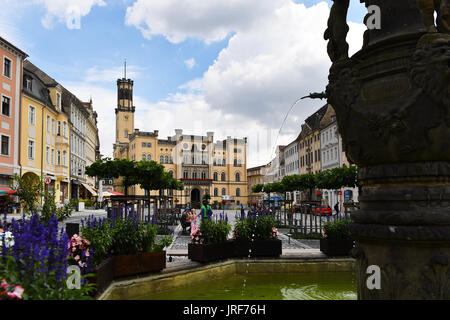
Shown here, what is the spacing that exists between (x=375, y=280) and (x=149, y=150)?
297 ft

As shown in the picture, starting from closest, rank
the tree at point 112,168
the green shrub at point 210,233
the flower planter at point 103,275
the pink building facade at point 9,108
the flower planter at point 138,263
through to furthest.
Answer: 1. the flower planter at point 103,275
2. the flower planter at point 138,263
3. the green shrub at point 210,233
4. the tree at point 112,168
5. the pink building facade at point 9,108

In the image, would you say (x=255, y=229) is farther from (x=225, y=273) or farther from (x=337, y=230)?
(x=337, y=230)

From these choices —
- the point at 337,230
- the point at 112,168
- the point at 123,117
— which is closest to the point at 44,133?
the point at 112,168

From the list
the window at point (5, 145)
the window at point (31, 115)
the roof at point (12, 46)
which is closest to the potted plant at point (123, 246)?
the window at point (5, 145)

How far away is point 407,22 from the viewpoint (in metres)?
3.33

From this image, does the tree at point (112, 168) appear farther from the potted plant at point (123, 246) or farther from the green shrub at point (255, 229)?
the potted plant at point (123, 246)

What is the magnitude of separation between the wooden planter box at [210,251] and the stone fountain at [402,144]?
3.40m

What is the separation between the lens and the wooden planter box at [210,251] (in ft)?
21.0

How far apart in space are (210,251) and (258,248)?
1.10 metres

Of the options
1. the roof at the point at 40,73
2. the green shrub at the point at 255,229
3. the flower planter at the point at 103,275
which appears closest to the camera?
the flower planter at the point at 103,275

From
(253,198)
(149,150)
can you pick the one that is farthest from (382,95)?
(253,198)

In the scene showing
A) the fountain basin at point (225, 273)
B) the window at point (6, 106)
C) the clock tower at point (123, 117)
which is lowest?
the fountain basin at point (225, 273)

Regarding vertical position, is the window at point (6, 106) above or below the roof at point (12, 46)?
below

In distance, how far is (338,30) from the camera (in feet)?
12.4
